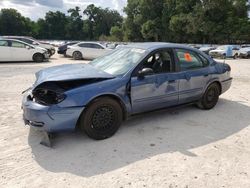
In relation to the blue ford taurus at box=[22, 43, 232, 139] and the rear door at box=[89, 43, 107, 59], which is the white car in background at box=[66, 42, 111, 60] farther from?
the blue ford taurus at box=[22, 43, 232, 139]

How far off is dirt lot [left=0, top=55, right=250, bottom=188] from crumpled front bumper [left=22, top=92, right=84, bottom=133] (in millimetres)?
361

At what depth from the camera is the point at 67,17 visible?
99.6 metres

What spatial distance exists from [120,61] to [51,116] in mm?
1716

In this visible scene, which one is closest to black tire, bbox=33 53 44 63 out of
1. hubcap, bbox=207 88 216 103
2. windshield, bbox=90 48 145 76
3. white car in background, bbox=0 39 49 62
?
white car in background, bbox=0 39 49 62

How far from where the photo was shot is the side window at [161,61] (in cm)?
485

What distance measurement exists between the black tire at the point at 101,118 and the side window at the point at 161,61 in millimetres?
1141

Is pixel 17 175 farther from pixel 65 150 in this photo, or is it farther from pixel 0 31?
pixel 0 31

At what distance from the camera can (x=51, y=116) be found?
145 inches

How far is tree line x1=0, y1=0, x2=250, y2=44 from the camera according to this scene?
133 ft

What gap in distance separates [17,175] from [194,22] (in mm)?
41194

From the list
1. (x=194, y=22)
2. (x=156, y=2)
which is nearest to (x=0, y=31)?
(x=156, y=2)

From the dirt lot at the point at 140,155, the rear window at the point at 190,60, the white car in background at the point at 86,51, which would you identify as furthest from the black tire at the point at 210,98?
the white car in background at the point at 86,51

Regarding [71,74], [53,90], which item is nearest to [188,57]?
[71,74]

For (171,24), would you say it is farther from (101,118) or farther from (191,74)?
(101,118)
